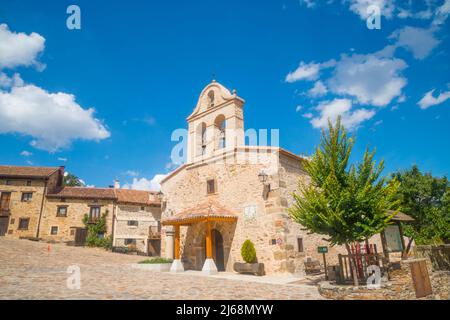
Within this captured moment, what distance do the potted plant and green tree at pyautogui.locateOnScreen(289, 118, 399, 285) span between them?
390 centimetres

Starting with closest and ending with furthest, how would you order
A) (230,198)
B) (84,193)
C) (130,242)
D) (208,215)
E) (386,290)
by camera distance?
(386,290) → (208,215) → (230,198) → (130,242) → (84,193)

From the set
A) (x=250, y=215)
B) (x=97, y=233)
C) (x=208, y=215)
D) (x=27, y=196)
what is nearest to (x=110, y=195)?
(x=97, y=233)

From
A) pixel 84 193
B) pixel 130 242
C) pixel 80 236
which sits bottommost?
pixel 130 242

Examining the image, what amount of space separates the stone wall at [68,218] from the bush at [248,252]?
62.2ft

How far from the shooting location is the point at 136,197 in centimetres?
2984

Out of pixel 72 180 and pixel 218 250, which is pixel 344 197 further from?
pixel 72 180

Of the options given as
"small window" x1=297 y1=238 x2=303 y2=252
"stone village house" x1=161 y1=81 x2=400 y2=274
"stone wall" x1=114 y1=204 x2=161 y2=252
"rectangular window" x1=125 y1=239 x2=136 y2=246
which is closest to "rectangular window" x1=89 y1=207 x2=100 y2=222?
"stone wall" x1=114 y1=204 x2=161 y2=252

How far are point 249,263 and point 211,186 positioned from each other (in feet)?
15.6

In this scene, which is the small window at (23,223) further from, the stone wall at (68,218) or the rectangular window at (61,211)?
the rectangular window at (61,211)

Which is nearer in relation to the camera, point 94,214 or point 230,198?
point 230,198

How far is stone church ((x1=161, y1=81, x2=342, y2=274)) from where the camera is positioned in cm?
Answer: 1219

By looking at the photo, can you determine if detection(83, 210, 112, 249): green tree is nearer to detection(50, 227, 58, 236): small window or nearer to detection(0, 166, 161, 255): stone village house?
detection(0, 166, 161, 255): stone village house
